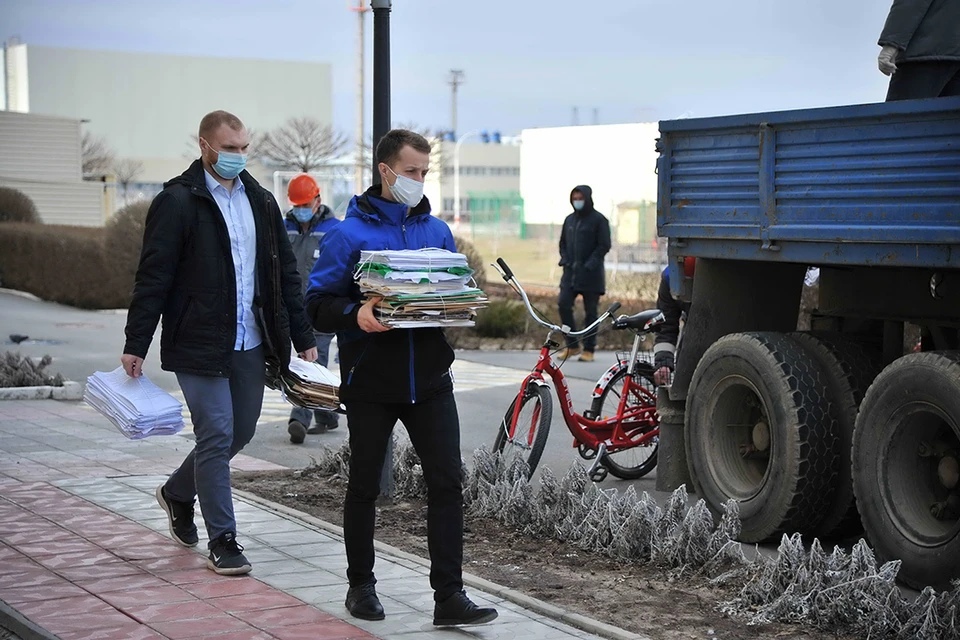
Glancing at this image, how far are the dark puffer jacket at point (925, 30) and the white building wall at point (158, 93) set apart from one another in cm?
8457

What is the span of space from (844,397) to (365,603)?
274 cm

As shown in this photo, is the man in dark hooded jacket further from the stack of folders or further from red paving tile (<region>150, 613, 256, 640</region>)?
red paving tile (<region>150, 613, 256, 640</region>)

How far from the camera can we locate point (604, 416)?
8.81 metres

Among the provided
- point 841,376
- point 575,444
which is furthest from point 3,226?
point 841,376

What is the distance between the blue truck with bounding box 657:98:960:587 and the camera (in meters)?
5.79

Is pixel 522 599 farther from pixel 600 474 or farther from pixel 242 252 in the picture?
pixel 600 474

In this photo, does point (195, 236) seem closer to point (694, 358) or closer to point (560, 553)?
point (560, 553)

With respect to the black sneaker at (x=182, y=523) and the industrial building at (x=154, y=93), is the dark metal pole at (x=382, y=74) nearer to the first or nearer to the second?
the black sneaker at (x=182, y=523)

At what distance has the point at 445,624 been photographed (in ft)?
17.0

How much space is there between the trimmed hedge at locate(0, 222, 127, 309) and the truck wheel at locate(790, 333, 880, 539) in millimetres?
19592

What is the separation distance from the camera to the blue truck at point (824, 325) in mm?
5789

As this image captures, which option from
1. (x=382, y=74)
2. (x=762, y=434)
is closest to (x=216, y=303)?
(x=382, y=74)

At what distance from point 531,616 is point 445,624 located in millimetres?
416

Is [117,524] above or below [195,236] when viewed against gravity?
below
